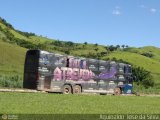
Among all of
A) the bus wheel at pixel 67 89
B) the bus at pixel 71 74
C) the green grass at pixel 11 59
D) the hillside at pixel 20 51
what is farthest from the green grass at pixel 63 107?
the green grass at pixel 11 59

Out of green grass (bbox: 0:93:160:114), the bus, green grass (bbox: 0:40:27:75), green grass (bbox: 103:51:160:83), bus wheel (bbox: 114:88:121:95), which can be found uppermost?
green grass (bbox: 103:51:160:83)

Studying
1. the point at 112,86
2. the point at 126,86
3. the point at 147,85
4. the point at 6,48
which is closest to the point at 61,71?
the point at 112,86

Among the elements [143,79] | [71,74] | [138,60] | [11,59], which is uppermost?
[138,60]

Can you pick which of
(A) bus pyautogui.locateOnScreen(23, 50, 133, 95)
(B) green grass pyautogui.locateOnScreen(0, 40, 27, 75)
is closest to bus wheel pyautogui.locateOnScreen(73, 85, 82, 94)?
(A) bus pyautogui.locateOnScreen(23, 50, 133, 95)

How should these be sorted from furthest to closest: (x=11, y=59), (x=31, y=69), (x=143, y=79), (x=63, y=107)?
(x=11, y=59) < (x=143, y=79) < (x=31, y=69) < (x=63, y=107)

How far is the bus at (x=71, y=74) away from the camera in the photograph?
37.8m

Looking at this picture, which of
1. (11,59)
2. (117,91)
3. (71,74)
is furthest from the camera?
(11,59)

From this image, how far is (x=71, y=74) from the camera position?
4044cm

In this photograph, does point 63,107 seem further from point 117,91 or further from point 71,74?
point 117,91

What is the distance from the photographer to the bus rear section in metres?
37.7

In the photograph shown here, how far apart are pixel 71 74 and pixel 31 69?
13.3 feet

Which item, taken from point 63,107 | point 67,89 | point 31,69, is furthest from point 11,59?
point 63,107

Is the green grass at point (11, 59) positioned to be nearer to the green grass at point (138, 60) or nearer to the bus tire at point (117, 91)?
the bus tire at point (117, 91)

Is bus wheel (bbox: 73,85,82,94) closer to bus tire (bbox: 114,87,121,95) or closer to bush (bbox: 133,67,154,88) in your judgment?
bus tire (bbox: 114,87,121,95)
